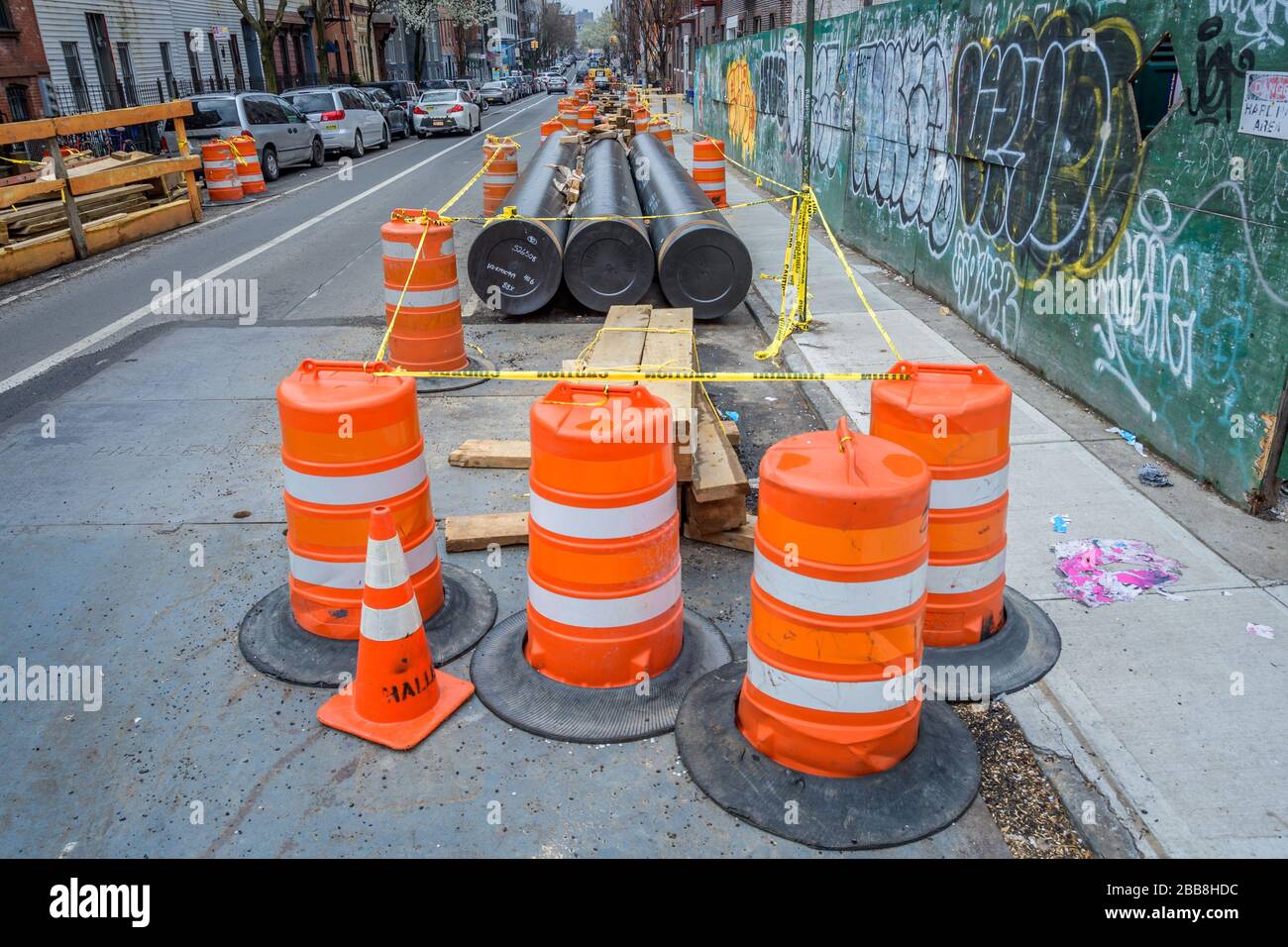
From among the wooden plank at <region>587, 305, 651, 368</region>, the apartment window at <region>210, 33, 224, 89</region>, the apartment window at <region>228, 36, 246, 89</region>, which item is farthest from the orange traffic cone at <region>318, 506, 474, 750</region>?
the apartment window at <region>228, 36, 246, 89</region>

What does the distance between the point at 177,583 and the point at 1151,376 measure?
6144 mm

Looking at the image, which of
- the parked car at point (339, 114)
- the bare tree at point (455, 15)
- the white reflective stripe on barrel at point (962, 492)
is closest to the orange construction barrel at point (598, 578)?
the white reflective stripe on barrel at point (962, 492)

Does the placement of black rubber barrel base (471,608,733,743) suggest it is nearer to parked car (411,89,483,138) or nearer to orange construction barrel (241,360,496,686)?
orange construction barrel (241,360,496,686)

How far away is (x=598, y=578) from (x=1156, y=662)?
2.50 meters

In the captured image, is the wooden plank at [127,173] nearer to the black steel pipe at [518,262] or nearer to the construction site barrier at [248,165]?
the construction site barrier at [248,165]

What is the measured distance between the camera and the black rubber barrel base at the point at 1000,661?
13.4ft

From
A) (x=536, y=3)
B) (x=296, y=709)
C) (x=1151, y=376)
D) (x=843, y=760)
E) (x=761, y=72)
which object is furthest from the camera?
(x=536, y=3)

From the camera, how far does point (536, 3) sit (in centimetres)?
18800

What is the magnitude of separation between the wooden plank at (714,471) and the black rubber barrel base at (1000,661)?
140 centimetres

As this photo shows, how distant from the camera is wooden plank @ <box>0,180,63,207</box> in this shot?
12.1 m

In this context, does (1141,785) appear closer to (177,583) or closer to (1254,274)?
(1254,274)

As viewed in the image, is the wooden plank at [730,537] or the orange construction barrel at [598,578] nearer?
the orange construction barrel at [598,578]

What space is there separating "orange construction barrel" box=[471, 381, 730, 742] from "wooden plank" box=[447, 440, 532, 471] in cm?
237

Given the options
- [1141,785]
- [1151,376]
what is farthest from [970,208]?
[1141,785]
